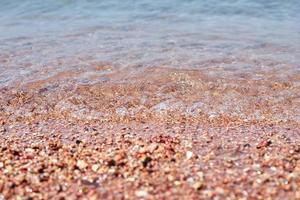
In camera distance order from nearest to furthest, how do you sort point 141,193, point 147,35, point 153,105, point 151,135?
point 141,193 → point 151,135 → point 153,105 → point 147,35

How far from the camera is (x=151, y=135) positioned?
682cm

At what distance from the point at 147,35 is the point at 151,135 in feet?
22.7

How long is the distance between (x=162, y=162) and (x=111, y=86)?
Answer: 13.2ft

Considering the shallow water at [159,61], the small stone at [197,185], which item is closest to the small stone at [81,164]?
the small stone at [197,185]

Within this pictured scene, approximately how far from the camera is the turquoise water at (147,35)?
1075 centimetres

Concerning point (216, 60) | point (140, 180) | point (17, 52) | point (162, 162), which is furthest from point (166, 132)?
point (17, 52)

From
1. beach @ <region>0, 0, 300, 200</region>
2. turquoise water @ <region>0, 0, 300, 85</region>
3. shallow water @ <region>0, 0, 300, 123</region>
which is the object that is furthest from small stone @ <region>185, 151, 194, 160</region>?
turquoise water @ <region>0, 0, 300, 85</region>

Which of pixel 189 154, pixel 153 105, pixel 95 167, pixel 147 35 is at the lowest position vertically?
pixel 153 105

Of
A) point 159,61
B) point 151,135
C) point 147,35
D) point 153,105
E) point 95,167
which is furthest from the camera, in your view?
point 147,35

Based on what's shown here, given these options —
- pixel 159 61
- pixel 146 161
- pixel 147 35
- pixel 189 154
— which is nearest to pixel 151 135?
pixel 189 154

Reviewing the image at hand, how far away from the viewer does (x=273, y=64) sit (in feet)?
34.2

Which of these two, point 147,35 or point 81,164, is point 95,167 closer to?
point 81,164

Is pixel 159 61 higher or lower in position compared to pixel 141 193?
lower

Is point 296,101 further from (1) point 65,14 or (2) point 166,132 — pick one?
(1) point 65,14
